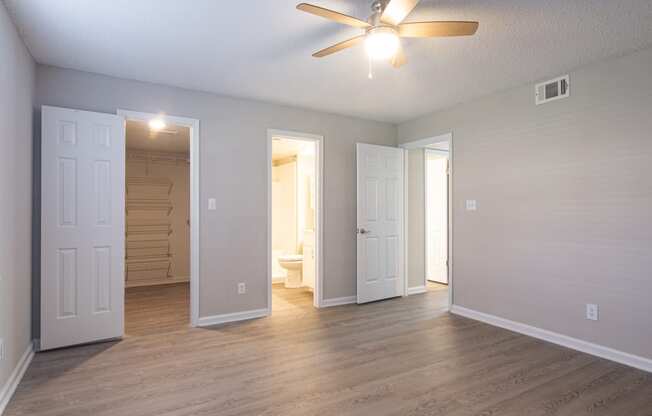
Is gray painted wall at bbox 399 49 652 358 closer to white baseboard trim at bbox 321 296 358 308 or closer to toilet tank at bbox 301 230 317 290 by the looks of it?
white baseboard trim at bbox 321 296 358 308

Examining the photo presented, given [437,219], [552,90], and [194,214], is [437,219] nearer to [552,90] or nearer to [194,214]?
[552,90]

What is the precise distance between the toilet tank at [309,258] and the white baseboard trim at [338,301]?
56cm

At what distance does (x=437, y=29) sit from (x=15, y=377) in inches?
134

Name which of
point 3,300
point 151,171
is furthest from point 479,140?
point 151,171

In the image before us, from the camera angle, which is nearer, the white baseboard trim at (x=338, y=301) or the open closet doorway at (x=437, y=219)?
the white baseboard trim at (x=338, y=301)

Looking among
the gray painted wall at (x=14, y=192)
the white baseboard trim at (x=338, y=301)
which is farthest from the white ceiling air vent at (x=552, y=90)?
the gray painted wall at (x=14, y=192)

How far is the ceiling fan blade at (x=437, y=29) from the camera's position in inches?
79.9

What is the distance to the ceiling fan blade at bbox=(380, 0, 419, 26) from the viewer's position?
75.0 inches

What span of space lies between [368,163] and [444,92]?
4.22ft

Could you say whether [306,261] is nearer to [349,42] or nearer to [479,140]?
[479,140]

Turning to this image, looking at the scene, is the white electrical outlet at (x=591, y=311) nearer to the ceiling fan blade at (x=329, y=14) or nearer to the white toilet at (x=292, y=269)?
the ceiling fan blade at (x=329, y=14)

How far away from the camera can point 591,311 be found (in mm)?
3084

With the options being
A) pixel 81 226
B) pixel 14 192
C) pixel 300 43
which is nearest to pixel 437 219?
pixel 300 43

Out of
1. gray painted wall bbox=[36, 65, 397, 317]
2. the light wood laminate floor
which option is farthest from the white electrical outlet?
gray painted wall bbox=[36, 65, 397, 317]
